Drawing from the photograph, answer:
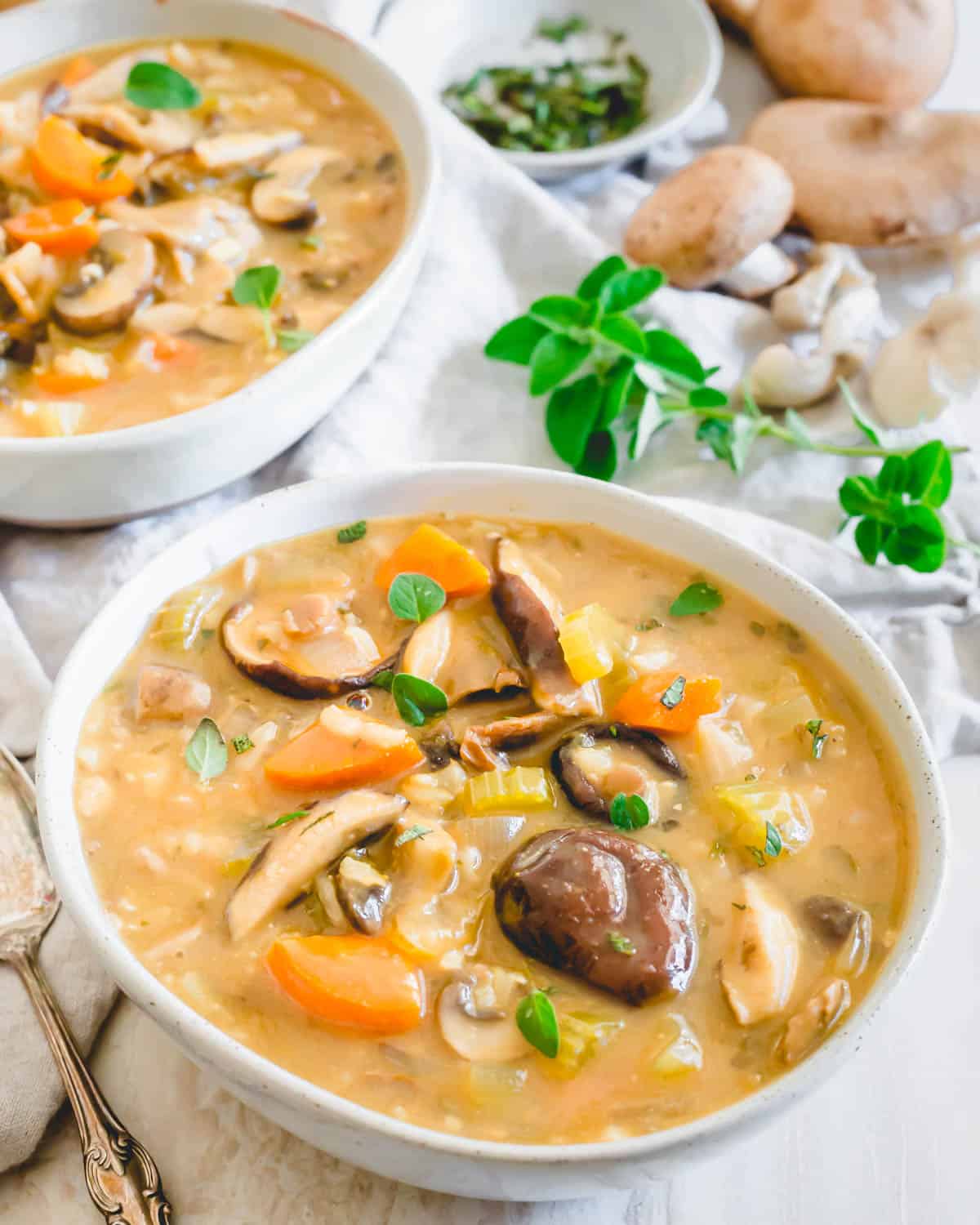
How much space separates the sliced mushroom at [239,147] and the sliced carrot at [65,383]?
78 cm

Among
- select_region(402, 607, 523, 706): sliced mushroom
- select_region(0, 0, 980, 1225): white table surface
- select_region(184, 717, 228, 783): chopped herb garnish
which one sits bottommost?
select_region(0, 0, 980, 1225): white table surface

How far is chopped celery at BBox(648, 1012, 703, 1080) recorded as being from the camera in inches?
70.5

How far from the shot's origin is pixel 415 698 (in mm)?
2201

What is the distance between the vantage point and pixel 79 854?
201 centimetres

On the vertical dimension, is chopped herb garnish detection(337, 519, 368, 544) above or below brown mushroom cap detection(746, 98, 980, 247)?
below

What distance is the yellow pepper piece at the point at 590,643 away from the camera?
2217 mm

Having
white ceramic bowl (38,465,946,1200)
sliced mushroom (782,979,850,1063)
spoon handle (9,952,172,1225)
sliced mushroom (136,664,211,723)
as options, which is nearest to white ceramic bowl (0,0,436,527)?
white ceramic bowl (38,465,946,1200)

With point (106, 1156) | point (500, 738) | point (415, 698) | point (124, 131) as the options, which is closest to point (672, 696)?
point (500, 738)

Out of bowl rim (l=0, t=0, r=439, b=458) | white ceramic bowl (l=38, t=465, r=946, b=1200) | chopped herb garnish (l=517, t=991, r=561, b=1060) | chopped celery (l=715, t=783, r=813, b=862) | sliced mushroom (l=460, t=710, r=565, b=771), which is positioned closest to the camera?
white ceramic bowl (l=38, t=465, r=946, b=1200)

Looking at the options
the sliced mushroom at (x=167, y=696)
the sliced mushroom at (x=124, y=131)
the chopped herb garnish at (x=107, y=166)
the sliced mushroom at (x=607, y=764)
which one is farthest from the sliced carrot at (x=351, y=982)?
the sliced mushroom at (x=124, y=131)

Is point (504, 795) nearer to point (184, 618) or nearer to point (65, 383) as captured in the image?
point (184, 618)

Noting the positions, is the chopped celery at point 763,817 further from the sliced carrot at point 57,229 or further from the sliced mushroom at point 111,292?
the sliced carrot at point 57,229

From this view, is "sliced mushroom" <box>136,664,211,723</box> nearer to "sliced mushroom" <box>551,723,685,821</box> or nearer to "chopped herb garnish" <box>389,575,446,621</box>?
"chopped herb garnish" <box>389,575,446,621</box>

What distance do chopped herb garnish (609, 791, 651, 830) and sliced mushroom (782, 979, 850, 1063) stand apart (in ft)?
1.18
